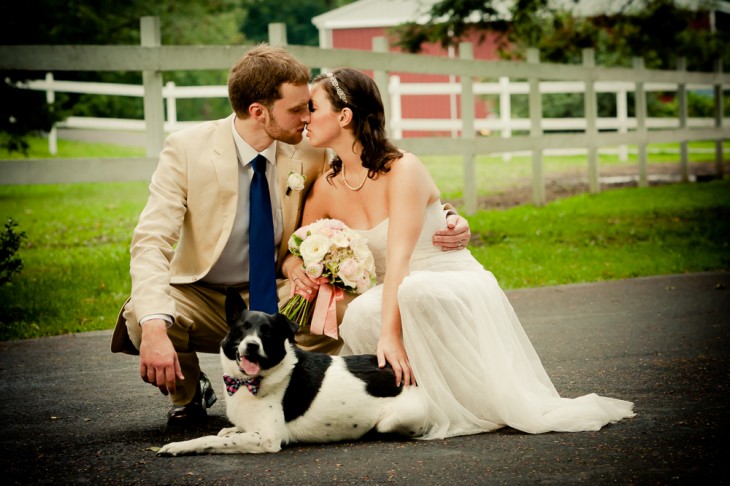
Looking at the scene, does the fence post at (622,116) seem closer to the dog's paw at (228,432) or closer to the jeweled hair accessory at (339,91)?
the jeweled hair accessory at (339,91)

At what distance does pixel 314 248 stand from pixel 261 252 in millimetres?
382

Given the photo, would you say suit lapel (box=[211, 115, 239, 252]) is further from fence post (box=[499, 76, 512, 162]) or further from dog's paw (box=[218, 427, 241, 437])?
fence post (box=[499, 76, 512, 162])

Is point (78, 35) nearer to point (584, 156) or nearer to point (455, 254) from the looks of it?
point (584, 156)

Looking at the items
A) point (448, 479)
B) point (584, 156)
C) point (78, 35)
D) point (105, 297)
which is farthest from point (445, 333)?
A: point (584, 156)

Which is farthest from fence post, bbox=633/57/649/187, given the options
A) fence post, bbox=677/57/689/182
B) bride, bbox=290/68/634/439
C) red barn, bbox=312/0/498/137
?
bride, bbox=290/68/634/439

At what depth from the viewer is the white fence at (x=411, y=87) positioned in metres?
8.77

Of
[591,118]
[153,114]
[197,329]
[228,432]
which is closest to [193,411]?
[197,329]

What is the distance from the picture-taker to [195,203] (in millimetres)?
5035

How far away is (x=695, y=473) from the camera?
385 centimetres

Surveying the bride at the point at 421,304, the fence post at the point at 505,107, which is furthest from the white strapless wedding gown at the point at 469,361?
the fence post at the point at 505,107

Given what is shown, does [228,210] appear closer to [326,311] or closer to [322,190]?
[322,190]

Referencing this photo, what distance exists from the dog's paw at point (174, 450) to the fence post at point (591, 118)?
12778 millimetres

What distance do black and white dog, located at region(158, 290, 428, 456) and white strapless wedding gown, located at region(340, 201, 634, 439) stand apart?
0.54 feet

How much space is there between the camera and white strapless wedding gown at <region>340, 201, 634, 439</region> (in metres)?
4.60
